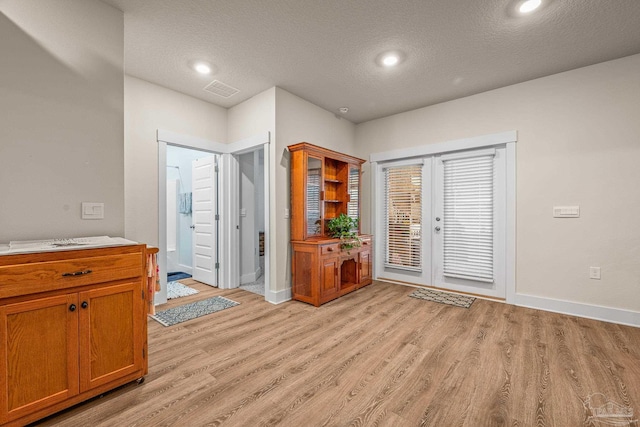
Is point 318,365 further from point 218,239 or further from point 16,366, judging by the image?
point 218,239

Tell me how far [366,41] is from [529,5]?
1.28 m

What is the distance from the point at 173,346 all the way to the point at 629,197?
4681mm

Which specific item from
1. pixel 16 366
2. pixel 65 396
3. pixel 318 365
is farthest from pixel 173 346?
pixel 318 365

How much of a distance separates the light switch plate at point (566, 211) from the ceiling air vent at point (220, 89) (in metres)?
4.16

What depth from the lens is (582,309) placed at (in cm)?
310

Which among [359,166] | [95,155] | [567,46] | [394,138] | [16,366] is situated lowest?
[16,366]

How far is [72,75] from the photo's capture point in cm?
199

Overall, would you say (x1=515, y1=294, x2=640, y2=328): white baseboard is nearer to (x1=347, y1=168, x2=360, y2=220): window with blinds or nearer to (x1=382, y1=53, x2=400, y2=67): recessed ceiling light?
(x1=347, y1=168, x2=360, y2=220): window with blinds

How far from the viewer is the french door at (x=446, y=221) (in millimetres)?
3725

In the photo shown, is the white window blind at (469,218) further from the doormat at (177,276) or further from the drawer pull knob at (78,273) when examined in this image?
the doormat at (177,276)

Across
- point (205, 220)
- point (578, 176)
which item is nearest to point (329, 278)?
point (205, 220)

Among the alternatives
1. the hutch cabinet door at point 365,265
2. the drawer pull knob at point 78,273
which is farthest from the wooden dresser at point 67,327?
the hutch cabinet door at point 365,265

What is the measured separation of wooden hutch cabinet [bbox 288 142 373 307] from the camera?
3523 millimetres

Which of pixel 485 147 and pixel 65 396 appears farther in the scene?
pixel 485 147
